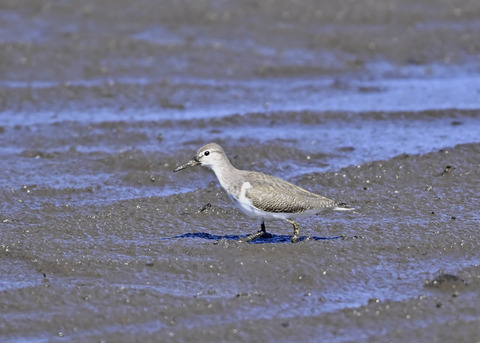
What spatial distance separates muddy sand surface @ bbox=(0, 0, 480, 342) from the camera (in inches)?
237

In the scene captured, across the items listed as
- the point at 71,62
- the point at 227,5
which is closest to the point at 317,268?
the point at 71,62

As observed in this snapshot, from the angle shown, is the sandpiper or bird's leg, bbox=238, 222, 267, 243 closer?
the sandpiper

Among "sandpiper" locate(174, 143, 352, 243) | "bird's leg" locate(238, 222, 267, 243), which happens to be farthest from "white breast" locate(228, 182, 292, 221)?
"bird's leg" locate(238, 222, 267, 243)

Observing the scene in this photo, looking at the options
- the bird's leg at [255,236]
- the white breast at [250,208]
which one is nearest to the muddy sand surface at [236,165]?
the bird's leg at [255,236]

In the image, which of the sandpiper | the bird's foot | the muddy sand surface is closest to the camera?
the muddy sand surface

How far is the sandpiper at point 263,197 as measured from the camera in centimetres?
705

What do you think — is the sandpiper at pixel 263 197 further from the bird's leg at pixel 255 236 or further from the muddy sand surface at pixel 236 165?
the muddy sand surface at pixel 236 165

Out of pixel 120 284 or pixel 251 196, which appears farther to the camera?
pixel 251 196

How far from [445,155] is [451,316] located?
4.14 meters

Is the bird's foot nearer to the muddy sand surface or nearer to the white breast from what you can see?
the muddy sand surface

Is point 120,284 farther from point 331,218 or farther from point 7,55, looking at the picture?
point 7,55

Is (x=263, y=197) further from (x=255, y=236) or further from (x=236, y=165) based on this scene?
(x=236, y=165)

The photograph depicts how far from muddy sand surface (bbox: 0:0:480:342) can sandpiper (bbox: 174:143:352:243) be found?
0.32 m

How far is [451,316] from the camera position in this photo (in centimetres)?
593
